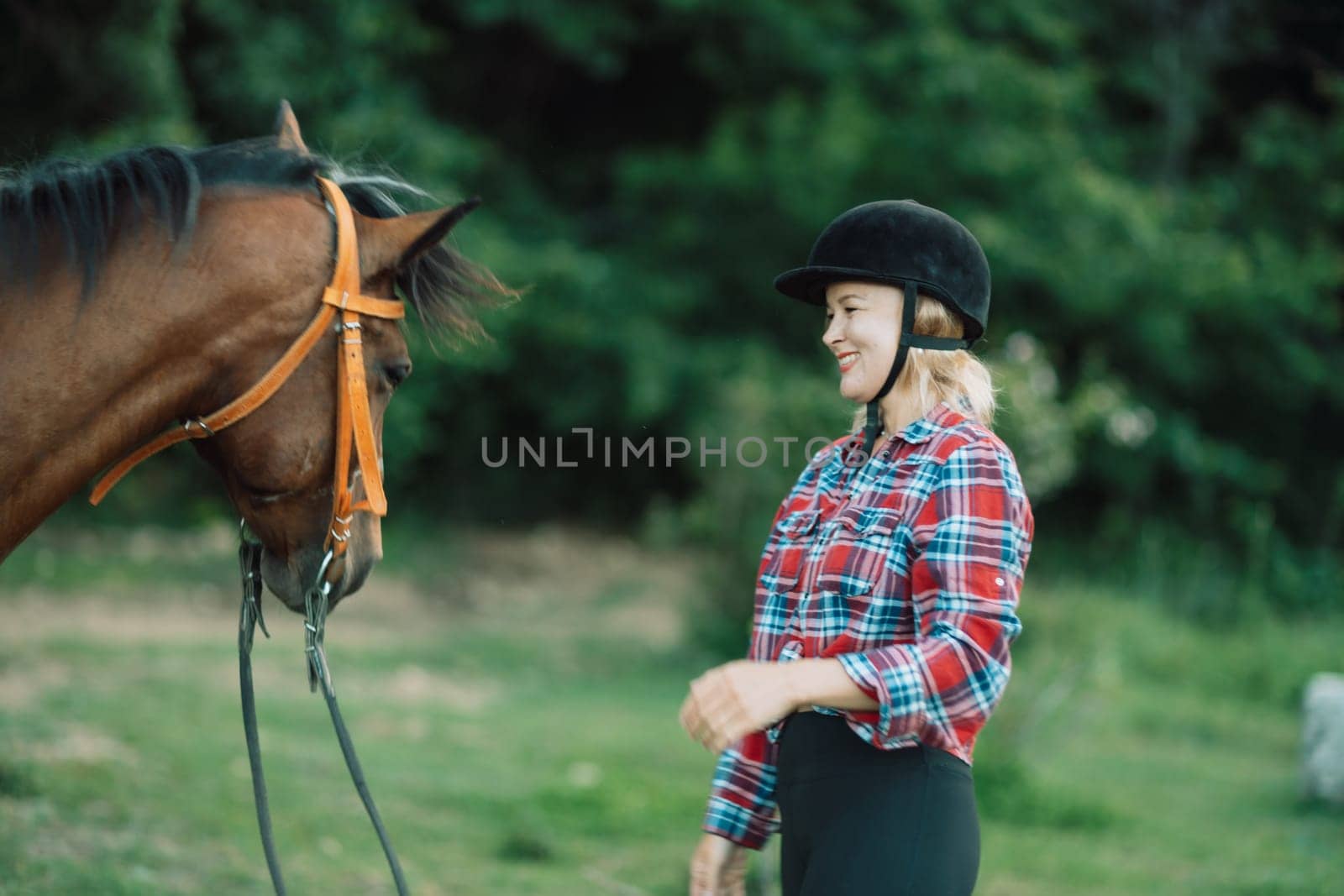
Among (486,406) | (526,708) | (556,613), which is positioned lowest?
(526,708)

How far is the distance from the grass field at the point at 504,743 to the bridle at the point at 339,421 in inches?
72.1

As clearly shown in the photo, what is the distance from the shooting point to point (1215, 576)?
10.0 m

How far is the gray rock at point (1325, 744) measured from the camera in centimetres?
526

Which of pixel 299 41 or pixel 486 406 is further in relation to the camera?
pixel 486 406

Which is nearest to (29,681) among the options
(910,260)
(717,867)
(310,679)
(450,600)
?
(450,600)

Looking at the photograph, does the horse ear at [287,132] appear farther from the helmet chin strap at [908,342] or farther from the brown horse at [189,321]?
the helmet chin strap at [908,342]

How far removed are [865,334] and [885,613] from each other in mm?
450

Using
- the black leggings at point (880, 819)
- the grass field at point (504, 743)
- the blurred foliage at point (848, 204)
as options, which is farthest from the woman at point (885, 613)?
the blurred foliage at point (848, 204)

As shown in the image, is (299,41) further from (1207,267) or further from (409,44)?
(1207,267)

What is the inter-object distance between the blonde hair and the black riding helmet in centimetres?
2

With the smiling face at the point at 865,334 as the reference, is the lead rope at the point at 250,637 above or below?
below

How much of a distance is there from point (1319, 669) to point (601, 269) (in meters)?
6.53

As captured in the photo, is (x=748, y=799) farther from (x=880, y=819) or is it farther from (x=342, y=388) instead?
(x=342, y=388)

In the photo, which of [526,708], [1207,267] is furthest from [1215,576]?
[526,708]
